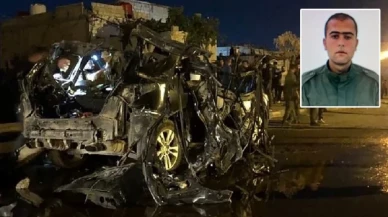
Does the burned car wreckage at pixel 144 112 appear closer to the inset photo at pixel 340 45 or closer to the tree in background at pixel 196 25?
the inset photo at pixel 340 45

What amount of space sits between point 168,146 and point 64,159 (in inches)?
80.3

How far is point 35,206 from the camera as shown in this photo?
6695 mm

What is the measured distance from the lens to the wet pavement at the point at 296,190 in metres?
6.37

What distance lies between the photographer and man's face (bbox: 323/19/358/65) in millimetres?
11703

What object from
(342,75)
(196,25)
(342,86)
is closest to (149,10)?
(196,25)

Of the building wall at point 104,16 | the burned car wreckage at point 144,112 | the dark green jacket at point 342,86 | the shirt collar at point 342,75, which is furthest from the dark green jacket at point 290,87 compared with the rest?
the burned car wreckage at point 144,112

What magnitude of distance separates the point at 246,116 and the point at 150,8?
15.0 metres

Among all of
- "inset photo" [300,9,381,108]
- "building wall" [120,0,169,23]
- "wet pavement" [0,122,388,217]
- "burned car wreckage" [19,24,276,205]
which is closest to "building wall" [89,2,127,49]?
"building wall" [120,0,169,23]

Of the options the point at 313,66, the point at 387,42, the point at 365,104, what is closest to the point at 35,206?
the point at 313,66

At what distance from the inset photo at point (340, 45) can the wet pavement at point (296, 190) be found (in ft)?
5.29

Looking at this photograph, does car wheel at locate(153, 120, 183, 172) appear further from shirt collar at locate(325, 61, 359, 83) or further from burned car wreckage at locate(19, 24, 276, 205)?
shirt collar at locate(325, 61, 359, 83)

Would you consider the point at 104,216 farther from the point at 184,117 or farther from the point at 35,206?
the point at 184,117

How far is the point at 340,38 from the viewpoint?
11.8m

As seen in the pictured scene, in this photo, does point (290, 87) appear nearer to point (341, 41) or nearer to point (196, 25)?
point (341, 41)
